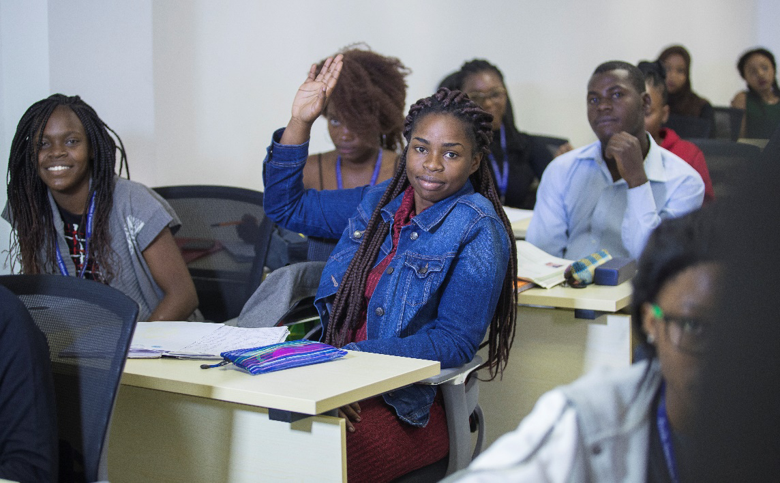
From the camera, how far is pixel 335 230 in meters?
2.46

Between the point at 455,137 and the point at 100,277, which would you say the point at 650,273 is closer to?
the point at 455,137

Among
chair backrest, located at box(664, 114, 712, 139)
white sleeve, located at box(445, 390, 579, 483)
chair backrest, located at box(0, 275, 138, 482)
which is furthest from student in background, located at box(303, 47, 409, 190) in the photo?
chair backrest, located at box(664, 114, 712, 139)

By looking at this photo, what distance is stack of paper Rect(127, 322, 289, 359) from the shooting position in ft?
5.53

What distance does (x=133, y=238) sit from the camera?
251cm

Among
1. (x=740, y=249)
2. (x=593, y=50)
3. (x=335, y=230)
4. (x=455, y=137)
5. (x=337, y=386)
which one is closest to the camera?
(x=740, y=249)

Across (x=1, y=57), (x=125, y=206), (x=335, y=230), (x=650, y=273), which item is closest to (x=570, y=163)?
(x=335, y=230)

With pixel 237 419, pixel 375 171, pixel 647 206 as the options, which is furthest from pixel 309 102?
pixel 647 206

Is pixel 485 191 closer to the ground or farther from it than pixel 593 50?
closer to the ground

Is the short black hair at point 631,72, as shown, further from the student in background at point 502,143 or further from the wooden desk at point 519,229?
the student in background at point 502,143

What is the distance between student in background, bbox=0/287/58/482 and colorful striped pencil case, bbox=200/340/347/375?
331 mm

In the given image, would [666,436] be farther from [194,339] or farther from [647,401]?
[194,339]

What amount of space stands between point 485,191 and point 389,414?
2.13ft

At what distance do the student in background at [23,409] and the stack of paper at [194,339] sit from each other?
11.6 inches

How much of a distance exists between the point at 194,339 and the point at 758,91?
518 centimetres
